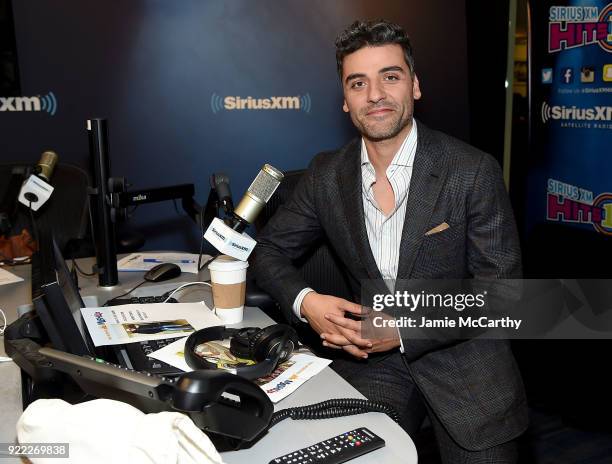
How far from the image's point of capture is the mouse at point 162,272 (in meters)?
2.26

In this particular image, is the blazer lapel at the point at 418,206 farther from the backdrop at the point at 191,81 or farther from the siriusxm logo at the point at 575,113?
the backdrop at the point at 191,81

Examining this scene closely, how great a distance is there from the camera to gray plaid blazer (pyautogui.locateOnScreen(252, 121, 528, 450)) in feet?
5.78

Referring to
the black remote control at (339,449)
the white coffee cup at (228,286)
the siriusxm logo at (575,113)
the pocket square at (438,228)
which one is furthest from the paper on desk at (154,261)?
the siriusxm logo at (575,113)

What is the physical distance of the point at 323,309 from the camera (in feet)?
6.19

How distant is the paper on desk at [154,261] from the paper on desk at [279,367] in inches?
31.2

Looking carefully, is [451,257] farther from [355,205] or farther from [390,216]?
[355,205]

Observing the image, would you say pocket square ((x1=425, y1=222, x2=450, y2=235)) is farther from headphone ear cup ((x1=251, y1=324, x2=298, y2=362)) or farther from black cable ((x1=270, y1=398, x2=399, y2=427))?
black cable ((x1=270, y1=398, x2=399, y2=427))

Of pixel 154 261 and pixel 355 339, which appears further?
pixel 154 261

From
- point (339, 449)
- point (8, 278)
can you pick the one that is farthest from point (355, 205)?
point (8, 278)

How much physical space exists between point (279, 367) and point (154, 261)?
111cm

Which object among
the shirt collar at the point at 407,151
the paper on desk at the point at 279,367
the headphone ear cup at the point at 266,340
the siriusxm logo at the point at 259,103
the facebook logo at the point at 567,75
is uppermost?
the facebook logo at the point at 567,75

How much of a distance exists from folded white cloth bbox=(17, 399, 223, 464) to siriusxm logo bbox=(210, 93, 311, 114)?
3.00m

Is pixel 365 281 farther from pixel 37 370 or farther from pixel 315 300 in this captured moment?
pixel 37 370

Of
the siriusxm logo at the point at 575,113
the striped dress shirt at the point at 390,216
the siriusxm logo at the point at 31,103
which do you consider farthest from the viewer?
the siriusxm logo at the point at 31,103
